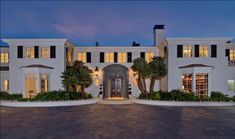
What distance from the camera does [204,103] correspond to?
15719 millimetres

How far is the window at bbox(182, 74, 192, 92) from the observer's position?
18.3 meters

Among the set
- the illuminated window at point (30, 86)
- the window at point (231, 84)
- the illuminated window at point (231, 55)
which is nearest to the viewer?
the illuminated window at point (30, 86)

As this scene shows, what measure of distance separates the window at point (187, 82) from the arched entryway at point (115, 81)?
6.02 meters

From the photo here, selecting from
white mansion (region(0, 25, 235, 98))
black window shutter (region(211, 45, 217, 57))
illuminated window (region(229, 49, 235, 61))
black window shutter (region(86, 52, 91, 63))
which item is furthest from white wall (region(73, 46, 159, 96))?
illuminated window (region(229, 49, 235, 61))

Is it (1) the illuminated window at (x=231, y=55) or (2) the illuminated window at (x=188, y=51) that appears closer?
(2) the illuminated window at (x=188, y=51)

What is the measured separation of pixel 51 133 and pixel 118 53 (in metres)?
15.5

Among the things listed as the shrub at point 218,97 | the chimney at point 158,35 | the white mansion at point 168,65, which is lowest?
the shrub at point 218,97

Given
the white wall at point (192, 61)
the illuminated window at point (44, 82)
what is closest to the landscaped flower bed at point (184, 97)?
the white wall at point (192, 61)

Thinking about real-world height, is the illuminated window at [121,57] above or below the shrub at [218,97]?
above

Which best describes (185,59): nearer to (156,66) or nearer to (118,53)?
(156,66)

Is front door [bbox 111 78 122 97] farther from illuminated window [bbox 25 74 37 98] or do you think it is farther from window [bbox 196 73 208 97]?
window [bbox 196 73 208 97]

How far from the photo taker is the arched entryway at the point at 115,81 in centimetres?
2127

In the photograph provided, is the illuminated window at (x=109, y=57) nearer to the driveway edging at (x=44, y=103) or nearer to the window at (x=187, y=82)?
the driveway edging at (x=44, y=103)

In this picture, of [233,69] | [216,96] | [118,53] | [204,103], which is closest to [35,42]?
[118,53]
